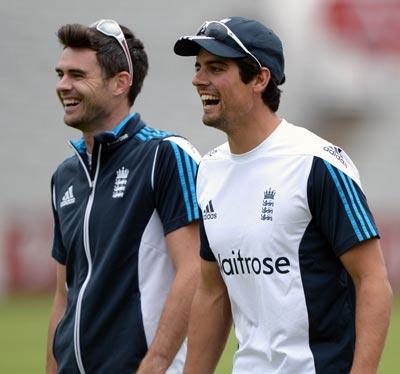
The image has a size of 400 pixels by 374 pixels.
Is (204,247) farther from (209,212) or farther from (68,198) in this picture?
(68,198)

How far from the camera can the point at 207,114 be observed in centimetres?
501

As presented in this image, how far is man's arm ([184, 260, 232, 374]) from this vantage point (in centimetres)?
518

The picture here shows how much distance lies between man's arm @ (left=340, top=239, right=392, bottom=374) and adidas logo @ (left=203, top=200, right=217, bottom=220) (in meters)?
0.63

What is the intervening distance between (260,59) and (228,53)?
14cm

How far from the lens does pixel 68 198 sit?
5.76 m

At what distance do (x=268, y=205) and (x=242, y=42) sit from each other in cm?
67

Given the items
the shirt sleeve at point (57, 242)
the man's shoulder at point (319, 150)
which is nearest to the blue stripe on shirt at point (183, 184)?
the man's shoulder at point (319, 150)

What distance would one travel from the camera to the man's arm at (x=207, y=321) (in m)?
5.18

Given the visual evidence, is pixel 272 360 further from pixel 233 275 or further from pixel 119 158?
pixel 119 158

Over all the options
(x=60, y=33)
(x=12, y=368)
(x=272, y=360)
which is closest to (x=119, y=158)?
(x=60, y=33)

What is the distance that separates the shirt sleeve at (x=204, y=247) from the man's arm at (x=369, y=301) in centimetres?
64

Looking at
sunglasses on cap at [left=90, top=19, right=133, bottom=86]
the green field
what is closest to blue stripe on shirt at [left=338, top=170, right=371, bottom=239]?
sunglasses on cap at [left=90, top=19, right=133, bottom=86]

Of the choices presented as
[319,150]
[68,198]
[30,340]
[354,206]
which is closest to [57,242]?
[68,198]

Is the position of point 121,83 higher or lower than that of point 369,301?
higher
